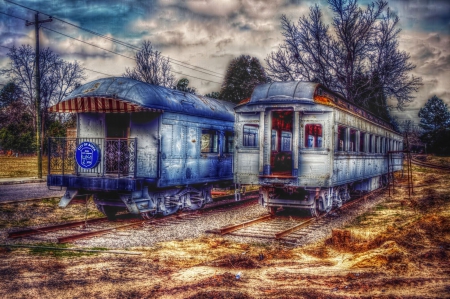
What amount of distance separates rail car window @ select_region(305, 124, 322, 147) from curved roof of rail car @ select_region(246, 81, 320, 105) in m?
0.74

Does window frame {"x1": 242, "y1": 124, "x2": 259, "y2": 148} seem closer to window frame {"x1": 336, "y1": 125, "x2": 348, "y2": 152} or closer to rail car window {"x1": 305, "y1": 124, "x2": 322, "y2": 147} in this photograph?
rail car window {"x1": 305, "y1": 124, "x2": 322, "y2": 147}

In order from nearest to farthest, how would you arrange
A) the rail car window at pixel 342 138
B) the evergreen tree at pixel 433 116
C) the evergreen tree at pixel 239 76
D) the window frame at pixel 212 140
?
1. the rail car window at pixel 342 138
2. the window frame at pixel 212 140
3. the evergreen tree at pixel 239 76
4. the evergreen tree at pixel 433 116

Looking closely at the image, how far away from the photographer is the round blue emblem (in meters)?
11.2

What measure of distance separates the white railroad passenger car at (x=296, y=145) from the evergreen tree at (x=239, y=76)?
107 ft

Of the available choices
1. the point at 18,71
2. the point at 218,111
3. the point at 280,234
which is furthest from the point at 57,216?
the point at 18,71

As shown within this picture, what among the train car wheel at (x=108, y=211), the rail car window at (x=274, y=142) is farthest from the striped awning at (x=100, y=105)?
the rail car window at (x=274, y=142)

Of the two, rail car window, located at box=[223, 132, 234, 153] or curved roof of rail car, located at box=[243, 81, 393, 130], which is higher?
curved roof of rail car, located at box=[243, 81, 393, 130]

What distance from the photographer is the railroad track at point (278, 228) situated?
32.5ft

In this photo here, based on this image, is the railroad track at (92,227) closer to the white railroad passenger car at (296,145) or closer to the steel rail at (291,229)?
the white railroad passenger car at (296,145)

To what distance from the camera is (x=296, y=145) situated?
12203 mm

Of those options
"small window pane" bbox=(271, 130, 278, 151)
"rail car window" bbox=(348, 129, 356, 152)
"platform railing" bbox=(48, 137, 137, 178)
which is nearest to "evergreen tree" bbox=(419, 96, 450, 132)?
"rail car window" bbox=(348, 129, 356, 152)

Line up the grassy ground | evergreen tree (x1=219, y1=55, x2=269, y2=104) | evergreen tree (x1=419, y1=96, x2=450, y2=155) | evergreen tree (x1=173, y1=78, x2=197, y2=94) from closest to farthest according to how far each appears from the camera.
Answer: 1. the grassy ground
2. evergreen tree (x1=173, y1=78, x2=197, y2=94)
3. evergreen tree (x1=219, y1=55, x2=269, y2=104)
4. evergreen tree (x1=419, y1=96, x2=450, y2=155)

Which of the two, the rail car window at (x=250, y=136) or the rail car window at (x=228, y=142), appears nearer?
the rail car window at (x=250, y=136)

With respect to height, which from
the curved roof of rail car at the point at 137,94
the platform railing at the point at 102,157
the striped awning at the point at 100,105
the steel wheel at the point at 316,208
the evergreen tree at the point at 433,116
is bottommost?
the steel wheel at the point at 316,208
